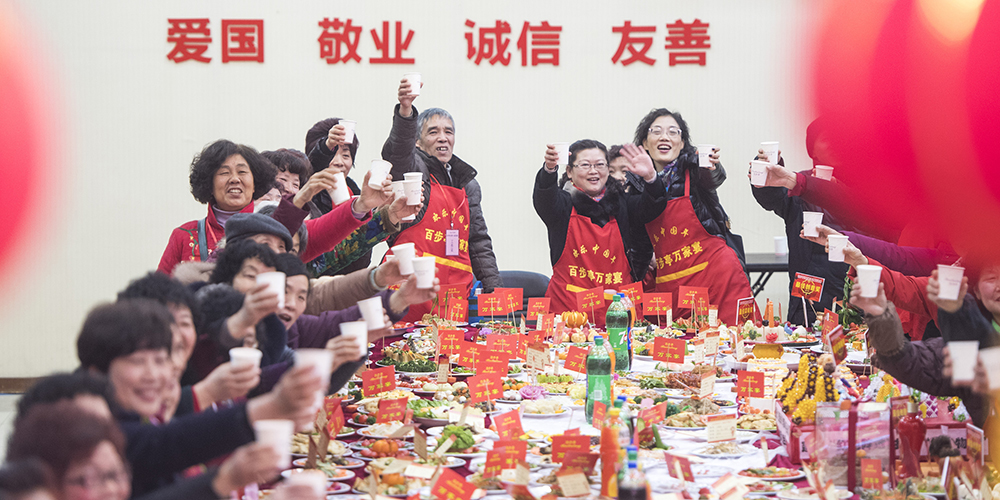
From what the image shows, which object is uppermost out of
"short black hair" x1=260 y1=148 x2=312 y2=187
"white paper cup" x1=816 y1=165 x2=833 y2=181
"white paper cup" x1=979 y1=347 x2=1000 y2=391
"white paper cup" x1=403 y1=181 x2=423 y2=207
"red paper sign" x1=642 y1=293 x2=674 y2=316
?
"short black hair" x1=260 y1=148 x2=312 y2=187

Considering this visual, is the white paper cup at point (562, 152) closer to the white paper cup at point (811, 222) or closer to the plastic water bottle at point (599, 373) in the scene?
the white paper cup at point (811, 222)

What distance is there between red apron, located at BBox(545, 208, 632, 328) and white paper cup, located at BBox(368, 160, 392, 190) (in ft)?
5.21

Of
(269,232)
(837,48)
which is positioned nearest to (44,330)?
(269,232)

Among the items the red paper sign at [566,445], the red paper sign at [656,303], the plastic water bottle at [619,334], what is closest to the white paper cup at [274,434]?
the red paper sign at [566,445]

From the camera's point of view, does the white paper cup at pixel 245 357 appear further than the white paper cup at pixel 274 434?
Yes

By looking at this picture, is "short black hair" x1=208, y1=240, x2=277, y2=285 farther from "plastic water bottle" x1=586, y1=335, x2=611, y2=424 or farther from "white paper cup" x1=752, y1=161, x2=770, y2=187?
"white paper cup" x1=752, y1=161, x2=770, y2=187

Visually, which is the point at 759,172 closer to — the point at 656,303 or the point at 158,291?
the point at 656,303

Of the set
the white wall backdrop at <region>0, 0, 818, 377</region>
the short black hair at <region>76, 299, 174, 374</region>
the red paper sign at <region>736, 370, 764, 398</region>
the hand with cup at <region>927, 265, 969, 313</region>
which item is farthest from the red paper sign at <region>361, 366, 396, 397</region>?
the white wall backdrop at <region>0, 0, 818, 377</region>

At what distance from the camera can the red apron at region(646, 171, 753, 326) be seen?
4.71 meters

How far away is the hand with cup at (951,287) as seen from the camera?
7.27ft

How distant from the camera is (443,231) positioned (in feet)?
16.2

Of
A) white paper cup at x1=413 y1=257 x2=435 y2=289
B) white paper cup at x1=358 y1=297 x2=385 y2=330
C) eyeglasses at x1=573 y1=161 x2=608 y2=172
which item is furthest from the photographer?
eyeglasses at x1=573 y1=161 x2=608 y2=172

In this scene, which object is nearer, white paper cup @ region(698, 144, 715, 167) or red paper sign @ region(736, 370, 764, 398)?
red paper sign @ region(736, 370, 764, 398)

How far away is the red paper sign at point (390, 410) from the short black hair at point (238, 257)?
47 cm
